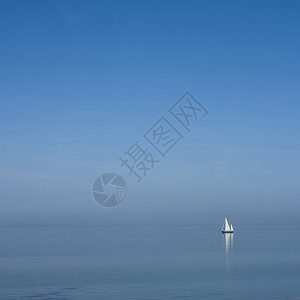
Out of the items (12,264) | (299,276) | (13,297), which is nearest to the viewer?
(13,297)

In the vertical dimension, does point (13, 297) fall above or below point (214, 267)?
below

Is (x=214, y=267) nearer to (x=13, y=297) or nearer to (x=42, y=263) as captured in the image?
(x=42, y=263)

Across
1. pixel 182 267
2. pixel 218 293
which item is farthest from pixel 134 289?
pixel 182 267

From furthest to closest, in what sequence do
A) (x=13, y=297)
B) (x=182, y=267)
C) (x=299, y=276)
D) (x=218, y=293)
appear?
(x=182, y=267)
(x=299, y=276)
(x=218, y=293)
(x=13, y=297)

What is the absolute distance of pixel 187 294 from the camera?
73.0 meters

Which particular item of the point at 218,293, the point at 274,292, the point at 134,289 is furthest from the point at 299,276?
the point at 134,289

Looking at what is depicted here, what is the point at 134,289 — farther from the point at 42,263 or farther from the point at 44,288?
the point at 42,263

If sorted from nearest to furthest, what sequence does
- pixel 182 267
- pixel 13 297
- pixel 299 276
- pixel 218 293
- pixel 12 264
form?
pixel 13 297
pixel 218 293
pixel 299 276
pixel 182 267
pixel 12 264

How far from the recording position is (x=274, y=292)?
75312 millimetres

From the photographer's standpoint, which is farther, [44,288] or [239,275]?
[239,275]

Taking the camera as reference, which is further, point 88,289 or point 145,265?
point 145,265

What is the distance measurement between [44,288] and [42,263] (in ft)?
149

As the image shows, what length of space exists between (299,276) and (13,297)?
182ft

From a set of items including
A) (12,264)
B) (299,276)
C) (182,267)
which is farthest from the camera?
(12,264)
